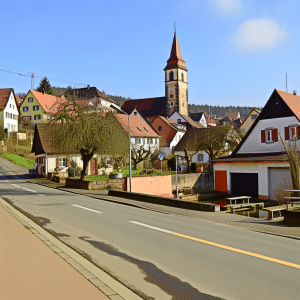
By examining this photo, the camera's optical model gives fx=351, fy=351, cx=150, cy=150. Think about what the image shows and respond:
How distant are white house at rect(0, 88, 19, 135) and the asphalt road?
213 feet

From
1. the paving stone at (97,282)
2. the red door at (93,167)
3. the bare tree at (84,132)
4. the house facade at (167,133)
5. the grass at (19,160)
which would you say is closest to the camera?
the paving stone at (97,282)

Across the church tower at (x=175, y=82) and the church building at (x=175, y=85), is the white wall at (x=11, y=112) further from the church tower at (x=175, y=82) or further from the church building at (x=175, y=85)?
the church tower at (x=175, y=82)

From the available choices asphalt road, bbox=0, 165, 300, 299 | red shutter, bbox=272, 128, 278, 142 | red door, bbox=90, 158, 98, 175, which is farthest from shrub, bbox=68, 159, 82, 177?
asphalt road, bbox=0, 165, 300, 299

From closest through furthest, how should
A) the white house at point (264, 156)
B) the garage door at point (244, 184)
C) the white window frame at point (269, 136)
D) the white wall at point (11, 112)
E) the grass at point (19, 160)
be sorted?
the white house at point (264, 156) → the garage door at point (244, 184) → the white window frame at point (269, 136) → the grass at point (19, 160) → the white wall at point (11, 112)

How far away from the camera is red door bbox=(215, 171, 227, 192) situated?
111ft

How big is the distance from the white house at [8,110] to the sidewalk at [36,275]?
69.5 metres

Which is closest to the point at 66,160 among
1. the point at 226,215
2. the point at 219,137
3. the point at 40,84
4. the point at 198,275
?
the point at 219,137

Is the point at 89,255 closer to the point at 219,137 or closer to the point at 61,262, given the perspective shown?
the point at 61,262

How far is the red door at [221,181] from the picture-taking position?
33.7 metres

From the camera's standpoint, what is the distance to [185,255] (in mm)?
8906

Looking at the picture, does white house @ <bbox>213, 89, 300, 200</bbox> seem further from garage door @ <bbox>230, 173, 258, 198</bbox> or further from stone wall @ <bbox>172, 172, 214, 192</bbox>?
stone wall @ <bbox>172, 172, 214, 192</bbox>

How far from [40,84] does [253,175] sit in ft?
313

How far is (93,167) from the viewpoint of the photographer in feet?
157

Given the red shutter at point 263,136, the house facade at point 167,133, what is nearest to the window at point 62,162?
the red shutter at point 263,136
